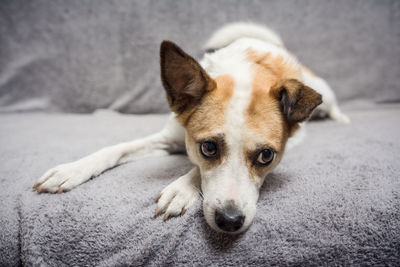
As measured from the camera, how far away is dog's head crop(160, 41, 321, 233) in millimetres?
892

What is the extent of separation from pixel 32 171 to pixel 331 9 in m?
2.61

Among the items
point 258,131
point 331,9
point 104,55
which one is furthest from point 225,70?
point 331,9

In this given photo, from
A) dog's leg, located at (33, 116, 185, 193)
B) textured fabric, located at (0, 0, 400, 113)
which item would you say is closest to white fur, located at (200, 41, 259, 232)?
dog's leg, located at (33, 116, 185, 193)

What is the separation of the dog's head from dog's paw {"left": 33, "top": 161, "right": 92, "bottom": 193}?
1.55ft

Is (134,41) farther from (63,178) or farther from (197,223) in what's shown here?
(197,223)

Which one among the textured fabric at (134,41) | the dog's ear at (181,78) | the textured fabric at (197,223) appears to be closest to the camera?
the textured fabric at (197,223)

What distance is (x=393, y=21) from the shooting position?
2354 millimetres

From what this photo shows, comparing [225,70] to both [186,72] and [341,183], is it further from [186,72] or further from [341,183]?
[341,183]

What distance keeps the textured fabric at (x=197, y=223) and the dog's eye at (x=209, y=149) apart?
206mm

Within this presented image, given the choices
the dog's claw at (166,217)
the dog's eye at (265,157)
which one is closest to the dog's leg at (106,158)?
the dog's claw at (166,217)

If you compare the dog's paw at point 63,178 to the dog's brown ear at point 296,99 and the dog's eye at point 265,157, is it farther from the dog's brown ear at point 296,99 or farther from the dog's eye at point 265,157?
the dog's brown ear at point 296,99

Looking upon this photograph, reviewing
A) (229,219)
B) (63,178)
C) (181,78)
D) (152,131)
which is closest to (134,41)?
(152,131)

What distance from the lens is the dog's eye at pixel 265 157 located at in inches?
39.6

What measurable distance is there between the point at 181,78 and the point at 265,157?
0.47m
